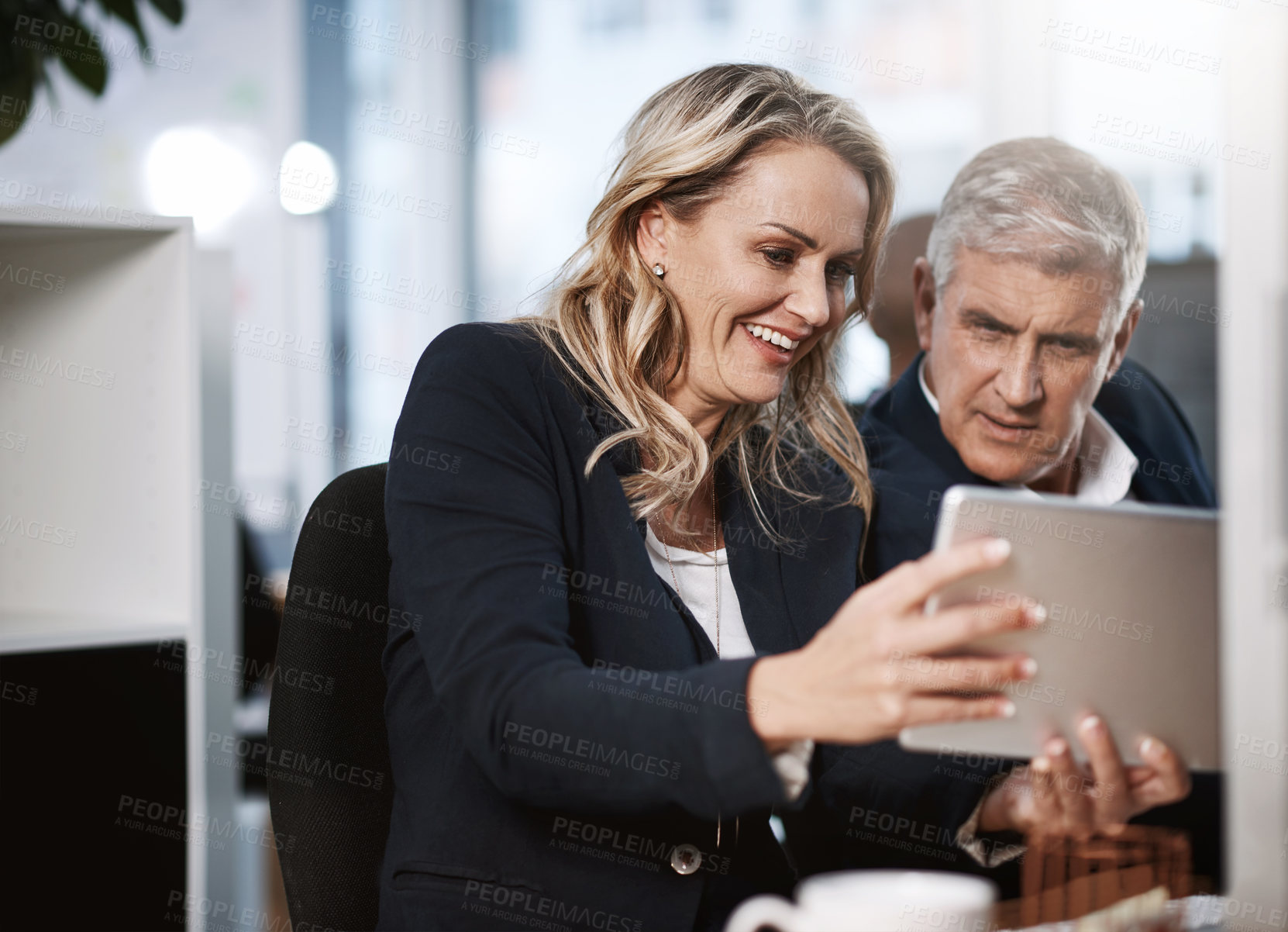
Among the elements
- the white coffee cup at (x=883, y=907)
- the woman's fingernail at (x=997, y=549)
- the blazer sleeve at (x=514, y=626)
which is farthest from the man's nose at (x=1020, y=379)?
the white coffee cup at (x=883, y=907)

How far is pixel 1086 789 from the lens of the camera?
1.07 meters

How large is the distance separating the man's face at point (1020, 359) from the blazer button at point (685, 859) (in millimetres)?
684

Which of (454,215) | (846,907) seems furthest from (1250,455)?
(454,215)

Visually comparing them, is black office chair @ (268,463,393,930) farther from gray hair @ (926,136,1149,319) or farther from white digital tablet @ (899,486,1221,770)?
gray hair @ (926,136,1149,319)

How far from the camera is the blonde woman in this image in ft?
2.63

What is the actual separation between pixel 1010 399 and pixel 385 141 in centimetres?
356

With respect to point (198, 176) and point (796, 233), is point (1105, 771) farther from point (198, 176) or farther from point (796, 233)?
point (198, 176)

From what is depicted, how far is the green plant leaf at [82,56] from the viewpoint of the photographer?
1644mm

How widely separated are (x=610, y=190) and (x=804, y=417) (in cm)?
40

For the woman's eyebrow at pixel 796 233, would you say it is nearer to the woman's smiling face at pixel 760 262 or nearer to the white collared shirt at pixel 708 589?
the woman's smiling face at pixel 760 262

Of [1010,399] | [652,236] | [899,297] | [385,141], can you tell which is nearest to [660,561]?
[652,236]

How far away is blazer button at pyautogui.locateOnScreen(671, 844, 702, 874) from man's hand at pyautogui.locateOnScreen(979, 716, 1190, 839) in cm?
33

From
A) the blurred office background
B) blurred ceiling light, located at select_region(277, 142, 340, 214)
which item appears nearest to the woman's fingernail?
the blurred office background

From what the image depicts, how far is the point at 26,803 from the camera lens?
4.54 ft
